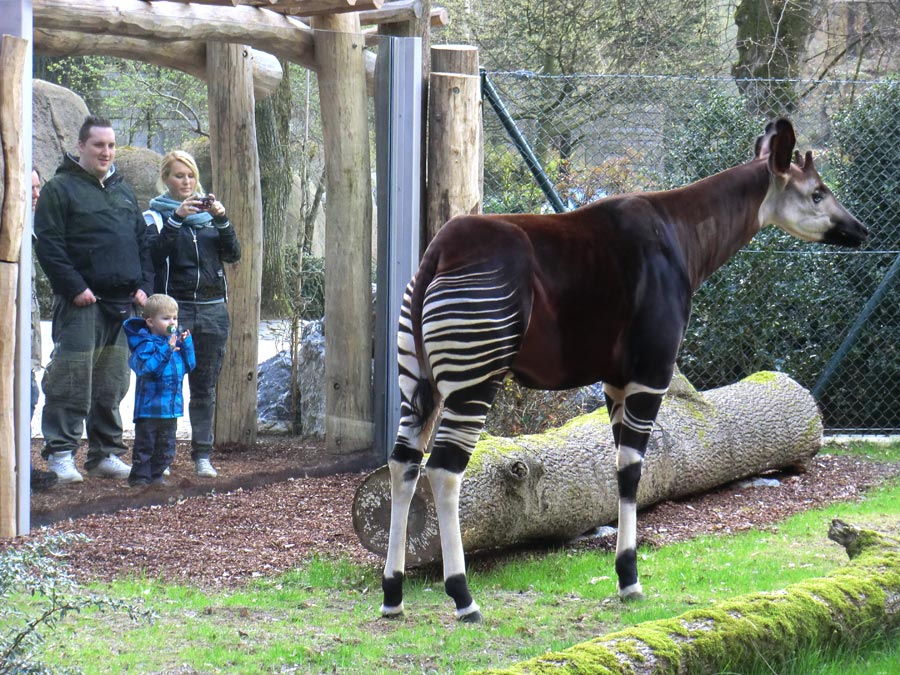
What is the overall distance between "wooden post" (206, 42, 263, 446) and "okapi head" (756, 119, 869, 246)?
3.17m

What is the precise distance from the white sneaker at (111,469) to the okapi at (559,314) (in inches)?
88.6

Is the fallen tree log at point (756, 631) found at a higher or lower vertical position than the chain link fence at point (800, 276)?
lower

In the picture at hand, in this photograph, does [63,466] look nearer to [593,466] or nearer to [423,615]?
[423,615]

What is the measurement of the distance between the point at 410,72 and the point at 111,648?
4.50 m

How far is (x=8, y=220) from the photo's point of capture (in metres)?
5.32

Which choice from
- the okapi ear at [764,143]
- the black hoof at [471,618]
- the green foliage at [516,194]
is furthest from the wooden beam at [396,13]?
the black hoof at [471,618]

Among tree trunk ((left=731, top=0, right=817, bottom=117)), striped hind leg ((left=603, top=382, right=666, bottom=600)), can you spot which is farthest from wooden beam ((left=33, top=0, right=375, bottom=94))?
tree trunk ((left=731, top=0, right=817, bottom=117))

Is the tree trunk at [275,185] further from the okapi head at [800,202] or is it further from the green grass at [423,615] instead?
the okapi head at [800,202]

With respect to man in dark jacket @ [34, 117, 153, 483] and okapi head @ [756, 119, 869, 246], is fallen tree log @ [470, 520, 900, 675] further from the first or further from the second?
man in dark jacket @ [34, 117, 153, 483]

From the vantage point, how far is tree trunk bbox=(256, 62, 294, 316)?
6.87m

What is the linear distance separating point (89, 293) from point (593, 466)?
9.57ft

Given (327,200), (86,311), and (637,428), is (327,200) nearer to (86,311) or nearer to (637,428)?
(86,311)

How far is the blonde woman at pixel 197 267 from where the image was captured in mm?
6074

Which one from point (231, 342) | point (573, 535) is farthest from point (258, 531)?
point (573, 535)
